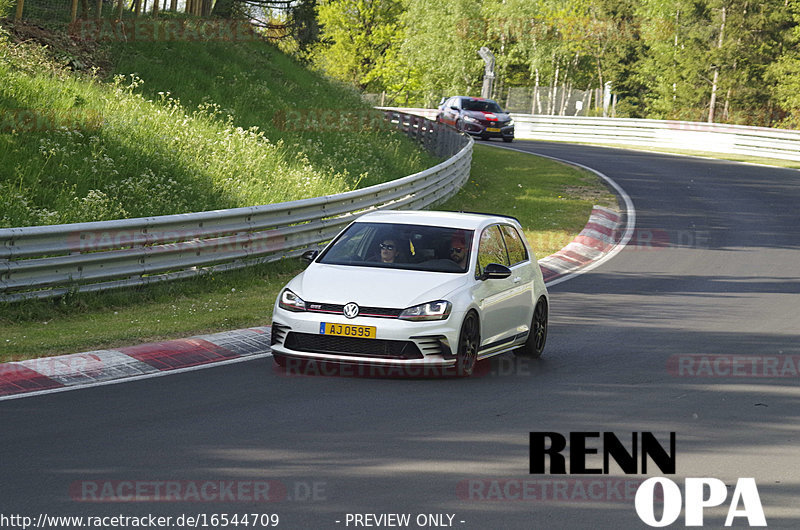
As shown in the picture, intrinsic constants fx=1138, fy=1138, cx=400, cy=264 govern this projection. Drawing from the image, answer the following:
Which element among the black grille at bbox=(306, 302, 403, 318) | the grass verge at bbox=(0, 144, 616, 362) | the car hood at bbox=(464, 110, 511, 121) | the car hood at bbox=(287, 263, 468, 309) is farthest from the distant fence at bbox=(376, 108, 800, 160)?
the black grille at bbox=(306, 302, 403, 318)

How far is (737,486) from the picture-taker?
22.2 ft

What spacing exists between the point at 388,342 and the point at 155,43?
70.0ft

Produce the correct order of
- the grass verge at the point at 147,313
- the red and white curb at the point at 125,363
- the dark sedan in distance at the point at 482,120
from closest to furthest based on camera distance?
1. the red and white curb at the point at 125,363
2. the grass verge at the point at 147,313
3. the dark sedan in distance at the point at 482,120

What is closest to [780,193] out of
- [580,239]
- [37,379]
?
[580,239]

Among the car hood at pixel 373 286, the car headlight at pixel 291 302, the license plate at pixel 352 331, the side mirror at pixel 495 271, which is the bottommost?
the license plate at pixel 352 331

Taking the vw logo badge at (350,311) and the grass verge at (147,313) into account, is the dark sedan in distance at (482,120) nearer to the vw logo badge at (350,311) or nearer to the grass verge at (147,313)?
the grass verge at (147,313)

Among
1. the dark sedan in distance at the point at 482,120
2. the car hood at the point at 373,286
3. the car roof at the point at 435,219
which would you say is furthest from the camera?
the dark sedan in distance at the point at 482,120

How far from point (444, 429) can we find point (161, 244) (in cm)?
831

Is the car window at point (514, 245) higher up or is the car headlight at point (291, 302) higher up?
the car window at point (514, 245)

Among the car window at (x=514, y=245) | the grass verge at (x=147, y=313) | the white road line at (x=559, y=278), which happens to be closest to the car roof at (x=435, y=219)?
the car window at (x=514, y=245)

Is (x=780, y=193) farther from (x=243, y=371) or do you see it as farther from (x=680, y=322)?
(x=243, y=371)

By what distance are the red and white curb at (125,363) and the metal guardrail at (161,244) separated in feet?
7.80

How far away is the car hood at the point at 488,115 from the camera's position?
147 ft

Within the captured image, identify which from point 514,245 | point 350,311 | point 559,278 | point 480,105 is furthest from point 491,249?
point 480,105
